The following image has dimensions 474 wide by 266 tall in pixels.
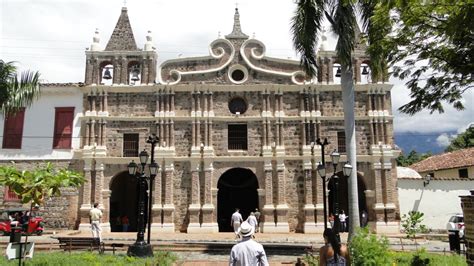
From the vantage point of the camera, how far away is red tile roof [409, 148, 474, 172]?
94.3ft

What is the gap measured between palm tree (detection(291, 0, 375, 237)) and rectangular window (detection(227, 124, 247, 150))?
9.61 meters

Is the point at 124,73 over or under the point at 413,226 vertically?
over

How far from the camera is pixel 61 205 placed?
22.8 metres

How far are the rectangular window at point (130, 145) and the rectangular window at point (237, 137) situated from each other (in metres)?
5.04

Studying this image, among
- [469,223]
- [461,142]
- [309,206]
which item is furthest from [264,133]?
[461,142]

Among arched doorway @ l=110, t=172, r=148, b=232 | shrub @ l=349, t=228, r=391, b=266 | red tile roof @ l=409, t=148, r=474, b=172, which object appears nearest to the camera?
shrub @ l=349, t=228, r=391, b=266

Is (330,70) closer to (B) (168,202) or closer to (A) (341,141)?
(A) (341,141)

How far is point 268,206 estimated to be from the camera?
2259 cm

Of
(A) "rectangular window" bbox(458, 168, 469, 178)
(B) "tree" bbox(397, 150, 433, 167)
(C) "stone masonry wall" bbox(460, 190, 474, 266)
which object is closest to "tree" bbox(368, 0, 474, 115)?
(C) "stone masonry wall" bbox(460, 190, 474, 266)

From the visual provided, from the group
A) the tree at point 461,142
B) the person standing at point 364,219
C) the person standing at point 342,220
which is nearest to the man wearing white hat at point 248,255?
the person standing at point 342,220

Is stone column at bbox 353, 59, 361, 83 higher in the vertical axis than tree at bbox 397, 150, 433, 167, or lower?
higher

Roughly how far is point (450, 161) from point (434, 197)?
7972 millimetres

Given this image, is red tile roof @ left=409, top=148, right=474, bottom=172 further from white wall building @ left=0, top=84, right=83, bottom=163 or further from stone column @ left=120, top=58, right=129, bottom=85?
white wall building @ left=0, top=84, right=83, bottom=163

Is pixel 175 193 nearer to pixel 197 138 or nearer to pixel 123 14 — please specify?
pixel 197 138
